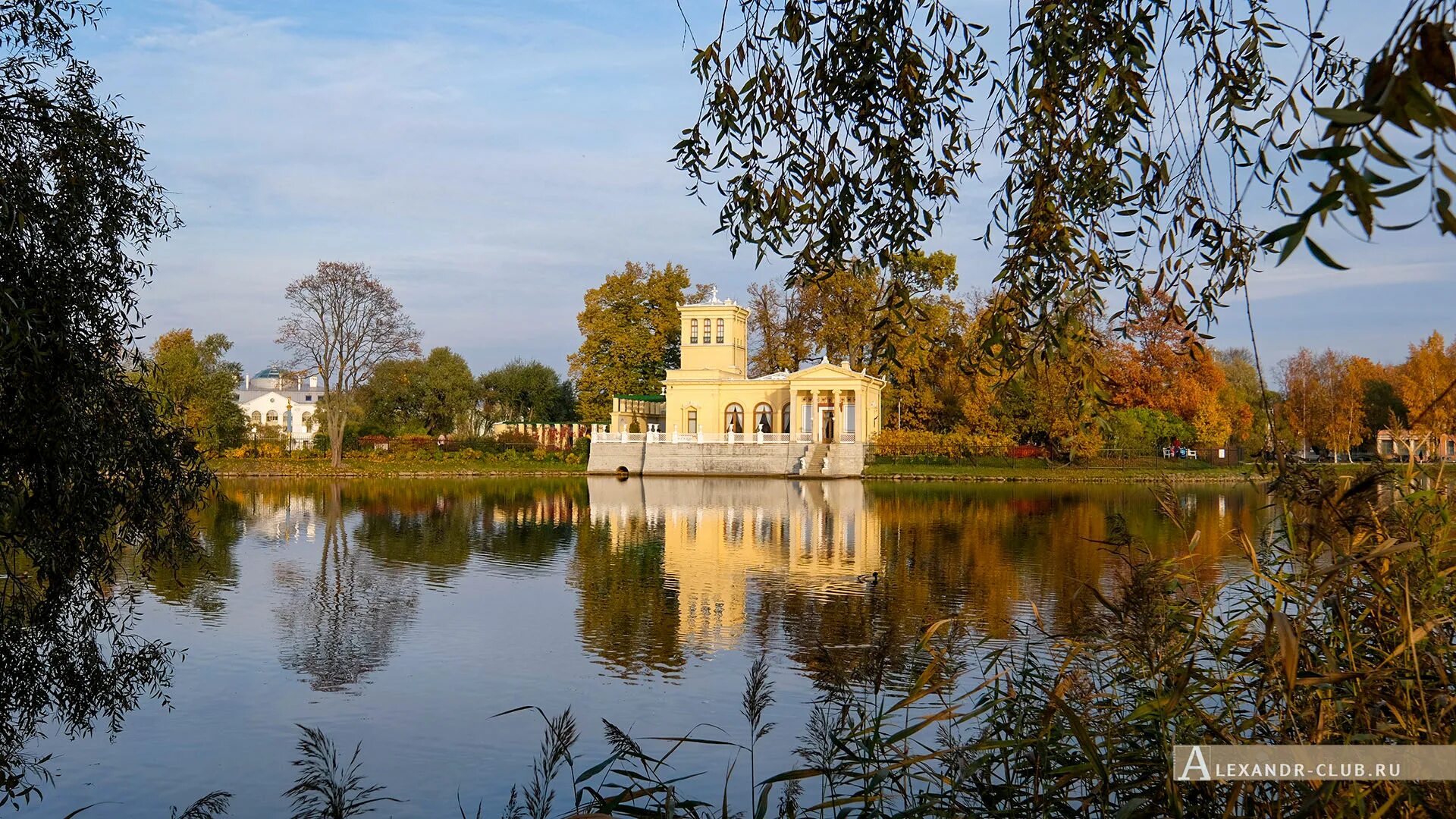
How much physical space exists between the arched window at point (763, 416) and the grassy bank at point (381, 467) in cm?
787

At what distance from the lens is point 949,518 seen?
23797 millimetres

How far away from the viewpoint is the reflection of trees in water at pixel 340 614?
32.4 feet

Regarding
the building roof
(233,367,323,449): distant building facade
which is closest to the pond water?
(233,367,323,449): distant building facade

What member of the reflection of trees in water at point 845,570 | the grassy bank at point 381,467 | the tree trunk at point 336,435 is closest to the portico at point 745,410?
the grassy bank at point 381,467

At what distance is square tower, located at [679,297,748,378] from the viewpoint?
48219 millimetres

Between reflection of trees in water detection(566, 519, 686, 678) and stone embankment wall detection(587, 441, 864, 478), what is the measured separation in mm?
22565

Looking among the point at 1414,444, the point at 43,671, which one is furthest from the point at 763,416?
the point at 1414,444

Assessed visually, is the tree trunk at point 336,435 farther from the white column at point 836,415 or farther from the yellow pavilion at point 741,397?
the white column at point 836,415

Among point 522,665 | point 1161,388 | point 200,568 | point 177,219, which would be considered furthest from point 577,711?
→ point 1161,388

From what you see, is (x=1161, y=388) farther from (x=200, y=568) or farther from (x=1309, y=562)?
(x=1309, y=562)

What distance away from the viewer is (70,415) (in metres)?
5.54

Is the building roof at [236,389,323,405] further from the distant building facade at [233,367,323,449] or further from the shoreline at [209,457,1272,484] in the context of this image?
the shoreline at [209,457,1272,484]

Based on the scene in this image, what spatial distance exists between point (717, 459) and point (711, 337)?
691cm

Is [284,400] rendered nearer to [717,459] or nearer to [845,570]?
[717,459]
